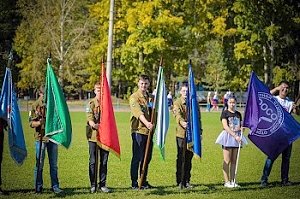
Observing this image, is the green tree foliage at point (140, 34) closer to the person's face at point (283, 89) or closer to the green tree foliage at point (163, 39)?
the green tree foliage at point (163, 39)

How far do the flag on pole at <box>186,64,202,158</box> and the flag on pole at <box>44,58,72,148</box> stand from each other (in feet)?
8.05

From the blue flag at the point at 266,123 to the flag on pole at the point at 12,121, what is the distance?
4.74 meters

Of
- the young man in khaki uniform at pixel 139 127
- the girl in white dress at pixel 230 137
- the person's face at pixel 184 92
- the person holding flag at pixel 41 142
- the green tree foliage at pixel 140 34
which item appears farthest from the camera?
the green tree foliage at pixel 140 34

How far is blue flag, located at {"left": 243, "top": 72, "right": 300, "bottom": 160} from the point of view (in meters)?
10.4

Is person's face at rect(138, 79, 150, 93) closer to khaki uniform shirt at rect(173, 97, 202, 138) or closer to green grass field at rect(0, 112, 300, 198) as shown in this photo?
khaki uniform shirt at rect(173, 97, 202, 138)

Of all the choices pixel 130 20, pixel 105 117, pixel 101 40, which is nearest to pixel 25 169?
pixel 105 117

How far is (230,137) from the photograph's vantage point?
1023 centimetres

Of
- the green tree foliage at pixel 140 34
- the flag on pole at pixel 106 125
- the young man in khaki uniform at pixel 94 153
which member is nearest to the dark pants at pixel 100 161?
the young man in khaki uniform at pixel 94 153

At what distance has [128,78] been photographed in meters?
42.7

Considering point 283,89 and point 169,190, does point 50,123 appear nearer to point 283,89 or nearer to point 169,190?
point 169,190

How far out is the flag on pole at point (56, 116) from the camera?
9086mm

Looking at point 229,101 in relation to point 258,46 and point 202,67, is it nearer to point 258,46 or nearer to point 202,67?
point 258,46

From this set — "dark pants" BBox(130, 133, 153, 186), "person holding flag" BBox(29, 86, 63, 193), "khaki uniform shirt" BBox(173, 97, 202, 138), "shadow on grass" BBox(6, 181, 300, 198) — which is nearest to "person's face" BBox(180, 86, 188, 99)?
"khaki uniform shirt" BBox(173, 97, 202, 138)

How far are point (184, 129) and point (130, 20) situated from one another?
30598 mm
